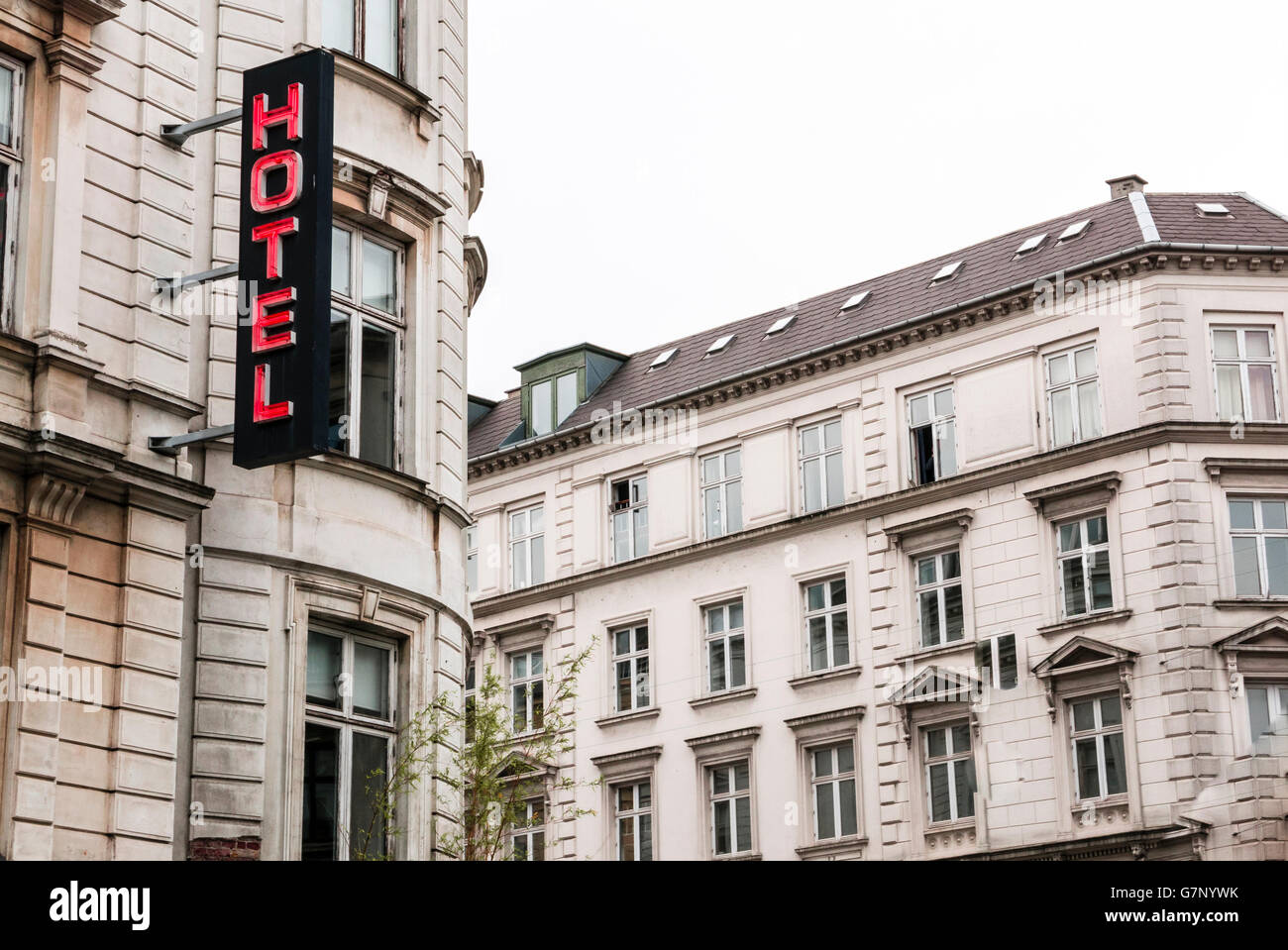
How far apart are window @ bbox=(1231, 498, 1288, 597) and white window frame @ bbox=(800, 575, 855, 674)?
28.2ft

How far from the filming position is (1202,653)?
3906 cm

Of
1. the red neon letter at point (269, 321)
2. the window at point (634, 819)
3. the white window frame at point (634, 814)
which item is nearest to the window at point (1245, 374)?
the white window frame at point (634, 814)

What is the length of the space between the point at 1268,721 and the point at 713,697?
12.7 metres

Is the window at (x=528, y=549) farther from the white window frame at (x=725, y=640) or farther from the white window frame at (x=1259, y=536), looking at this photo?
the white window frame at (x=1259, y=536)

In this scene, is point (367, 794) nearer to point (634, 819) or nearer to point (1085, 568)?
point (1085, 568)

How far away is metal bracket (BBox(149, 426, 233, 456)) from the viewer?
1661 centimetres

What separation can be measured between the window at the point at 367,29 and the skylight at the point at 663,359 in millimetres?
30756

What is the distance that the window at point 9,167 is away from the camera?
16266mm

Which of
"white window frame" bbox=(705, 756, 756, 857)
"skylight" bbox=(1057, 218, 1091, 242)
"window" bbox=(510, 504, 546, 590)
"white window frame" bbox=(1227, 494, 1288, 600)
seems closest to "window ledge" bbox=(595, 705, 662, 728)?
"white window frame" bbox=(705, 756, 756, 857)

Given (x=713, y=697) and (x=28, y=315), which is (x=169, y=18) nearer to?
(x=28, y=315)

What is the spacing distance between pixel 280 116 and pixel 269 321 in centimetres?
185

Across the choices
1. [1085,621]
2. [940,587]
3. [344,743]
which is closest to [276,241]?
[344,743]

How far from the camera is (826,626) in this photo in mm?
44812
